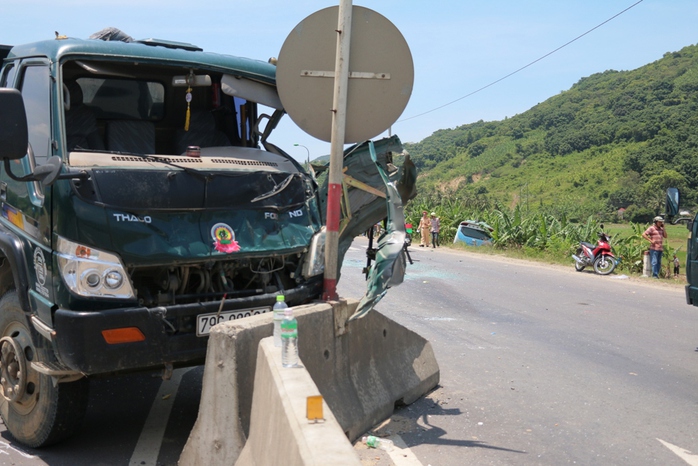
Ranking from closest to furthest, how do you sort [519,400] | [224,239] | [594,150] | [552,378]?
[224,239] < [519,400] < [552,378] < [594,150]

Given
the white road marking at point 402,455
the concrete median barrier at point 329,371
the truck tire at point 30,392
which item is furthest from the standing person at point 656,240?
the truck tire at point 30,392

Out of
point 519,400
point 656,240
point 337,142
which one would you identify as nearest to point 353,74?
point 337,142

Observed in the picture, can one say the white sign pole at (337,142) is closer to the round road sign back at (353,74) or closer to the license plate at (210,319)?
the round road sign back at (353,74)

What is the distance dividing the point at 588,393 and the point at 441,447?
2.18 m

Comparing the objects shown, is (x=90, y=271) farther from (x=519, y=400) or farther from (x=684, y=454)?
(x=684, y=454)

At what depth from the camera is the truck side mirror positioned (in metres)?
4.14

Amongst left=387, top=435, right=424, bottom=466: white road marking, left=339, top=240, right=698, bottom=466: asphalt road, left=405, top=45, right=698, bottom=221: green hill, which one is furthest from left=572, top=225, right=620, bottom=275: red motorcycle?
left=405, top=45, right=698, bottom=221: green hill

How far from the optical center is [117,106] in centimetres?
619

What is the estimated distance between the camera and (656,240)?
63.6 ft

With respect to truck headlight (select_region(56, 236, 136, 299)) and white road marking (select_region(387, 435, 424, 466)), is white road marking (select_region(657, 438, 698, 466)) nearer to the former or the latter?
white road marking (select_region(387, 435, 424, 466))

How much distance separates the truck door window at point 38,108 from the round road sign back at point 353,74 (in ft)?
5.44

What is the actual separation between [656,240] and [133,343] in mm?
17587

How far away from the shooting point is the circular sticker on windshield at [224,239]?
4.99 metres

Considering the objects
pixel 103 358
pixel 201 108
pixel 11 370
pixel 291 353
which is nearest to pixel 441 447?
pixel 291 353
